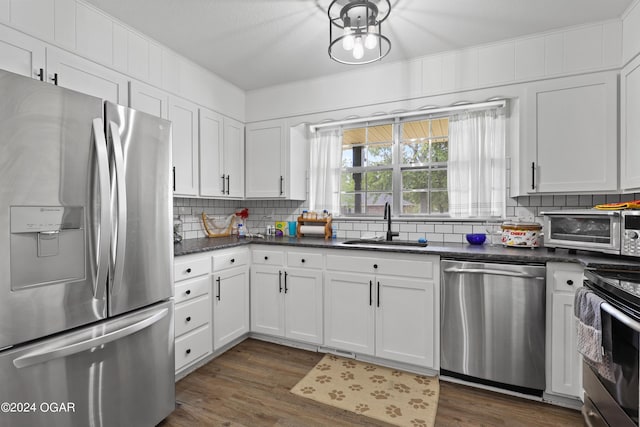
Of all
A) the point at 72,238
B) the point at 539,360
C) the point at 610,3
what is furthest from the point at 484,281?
the point at 72,238

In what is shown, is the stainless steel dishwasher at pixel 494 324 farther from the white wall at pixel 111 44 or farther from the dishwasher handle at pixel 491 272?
the white wall at pixel 111 44

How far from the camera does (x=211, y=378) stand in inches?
94.6

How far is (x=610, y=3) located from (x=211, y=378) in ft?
12.5

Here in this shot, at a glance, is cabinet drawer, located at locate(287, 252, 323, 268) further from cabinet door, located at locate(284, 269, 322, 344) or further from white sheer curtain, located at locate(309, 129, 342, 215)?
white sheer curtain, located at locate(309, 129, 342, 215)

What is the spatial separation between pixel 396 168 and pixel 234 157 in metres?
1.74

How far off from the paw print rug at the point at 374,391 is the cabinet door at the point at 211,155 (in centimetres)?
Answer: 191

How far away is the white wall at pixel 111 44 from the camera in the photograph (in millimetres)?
1852

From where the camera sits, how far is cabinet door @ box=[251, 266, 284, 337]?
2930 millimetres

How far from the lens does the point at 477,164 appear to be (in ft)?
9.52

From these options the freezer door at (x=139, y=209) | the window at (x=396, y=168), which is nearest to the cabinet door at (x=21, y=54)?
the freezer door at (x=139, y=209)

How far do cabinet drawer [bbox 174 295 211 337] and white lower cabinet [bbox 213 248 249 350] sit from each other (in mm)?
97

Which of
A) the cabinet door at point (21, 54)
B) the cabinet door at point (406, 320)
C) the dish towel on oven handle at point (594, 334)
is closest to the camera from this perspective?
the dish towel on oven handle at point (594, 334)

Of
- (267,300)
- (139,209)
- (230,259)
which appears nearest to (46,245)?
(139,209)

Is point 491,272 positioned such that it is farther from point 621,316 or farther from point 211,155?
point 211,155
